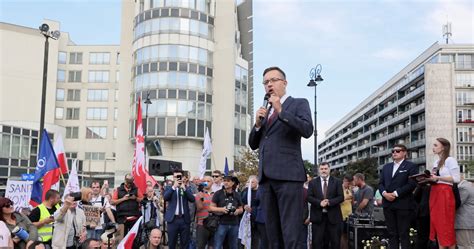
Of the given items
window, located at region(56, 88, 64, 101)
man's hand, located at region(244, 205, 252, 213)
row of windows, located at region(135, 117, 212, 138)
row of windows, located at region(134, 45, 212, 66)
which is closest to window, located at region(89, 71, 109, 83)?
window, located at region(56, 88, 64, 101)

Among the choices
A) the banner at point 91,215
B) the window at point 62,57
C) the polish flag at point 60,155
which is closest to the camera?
the banner at point 91,215

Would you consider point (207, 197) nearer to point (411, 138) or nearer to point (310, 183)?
point (310, 183)

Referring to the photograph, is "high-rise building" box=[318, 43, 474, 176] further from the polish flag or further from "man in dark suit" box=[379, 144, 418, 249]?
"man in dark suit" box=[379, 144, 418, 249]

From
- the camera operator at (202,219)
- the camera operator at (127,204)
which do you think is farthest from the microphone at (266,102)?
the camera operator at (127,204)

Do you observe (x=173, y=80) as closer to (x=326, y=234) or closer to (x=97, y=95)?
(x=97, y=95)

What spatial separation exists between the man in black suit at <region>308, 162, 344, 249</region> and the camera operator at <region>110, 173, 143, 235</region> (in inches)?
189

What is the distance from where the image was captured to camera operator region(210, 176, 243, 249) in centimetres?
1116

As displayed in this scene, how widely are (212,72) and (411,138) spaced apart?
167 ft

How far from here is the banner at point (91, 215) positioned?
1079cm

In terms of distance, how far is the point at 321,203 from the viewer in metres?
9.54

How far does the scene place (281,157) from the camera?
4051 millimetres

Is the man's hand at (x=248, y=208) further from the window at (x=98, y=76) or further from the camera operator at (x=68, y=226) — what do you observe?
the window at (x=98, y=76)

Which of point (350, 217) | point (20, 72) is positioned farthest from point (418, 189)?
point (20, 72)

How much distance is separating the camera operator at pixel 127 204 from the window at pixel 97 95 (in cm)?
6224
